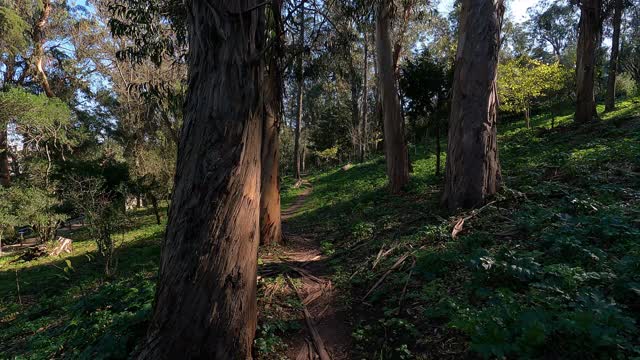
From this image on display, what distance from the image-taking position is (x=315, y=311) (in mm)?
3605

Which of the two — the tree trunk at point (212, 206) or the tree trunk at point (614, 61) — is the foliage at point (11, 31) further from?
the tree trunk at point (614, 61)

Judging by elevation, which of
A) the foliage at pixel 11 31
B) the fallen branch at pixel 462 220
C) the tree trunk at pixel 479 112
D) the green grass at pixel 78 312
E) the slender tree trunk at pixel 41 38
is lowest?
the green grass at pixel 78 312

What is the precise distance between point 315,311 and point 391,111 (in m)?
6.78

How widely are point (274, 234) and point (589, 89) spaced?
37.7ft

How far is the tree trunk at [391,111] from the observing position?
9.04 meters

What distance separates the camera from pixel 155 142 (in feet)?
65.1

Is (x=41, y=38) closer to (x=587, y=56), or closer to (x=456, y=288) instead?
(x=456, y=288)

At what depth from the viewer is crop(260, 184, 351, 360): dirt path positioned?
2.89m

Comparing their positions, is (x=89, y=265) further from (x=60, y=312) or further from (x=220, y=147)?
(x=220, y=147)

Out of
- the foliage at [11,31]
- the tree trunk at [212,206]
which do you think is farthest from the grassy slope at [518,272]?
the foliage at [11,31]

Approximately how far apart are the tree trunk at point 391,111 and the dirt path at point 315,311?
406cm

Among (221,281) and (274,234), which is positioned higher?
(221,281)

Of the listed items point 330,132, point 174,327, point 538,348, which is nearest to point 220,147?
point 174,327

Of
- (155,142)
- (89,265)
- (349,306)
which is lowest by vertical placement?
(89,265)
